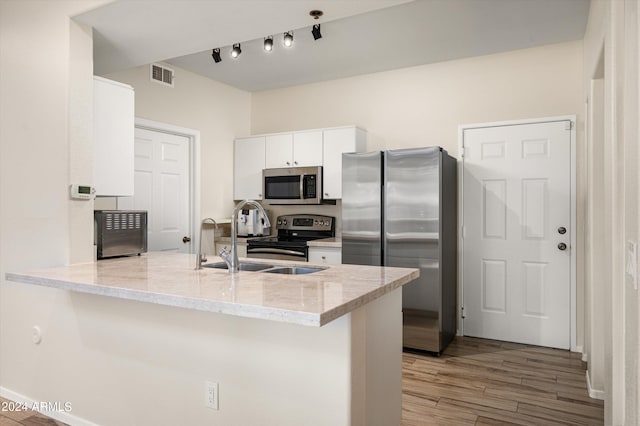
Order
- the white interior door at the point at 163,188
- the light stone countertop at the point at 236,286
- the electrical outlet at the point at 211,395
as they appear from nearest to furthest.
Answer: the light stone countertop at the point at 236,286 < the electrical outlet at the point at 211,395 < the white interior door at the point at 163,188

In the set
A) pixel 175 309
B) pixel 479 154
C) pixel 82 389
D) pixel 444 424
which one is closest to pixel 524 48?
pixel 479 154

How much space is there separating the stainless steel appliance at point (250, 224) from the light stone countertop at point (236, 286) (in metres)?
2.38

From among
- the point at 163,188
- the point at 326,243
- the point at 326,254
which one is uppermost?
the point at 163,188

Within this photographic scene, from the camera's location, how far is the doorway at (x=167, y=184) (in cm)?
405

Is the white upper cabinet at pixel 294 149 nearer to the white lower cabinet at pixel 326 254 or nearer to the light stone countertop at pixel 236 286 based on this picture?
the white lower cabinet at pixel 326 254

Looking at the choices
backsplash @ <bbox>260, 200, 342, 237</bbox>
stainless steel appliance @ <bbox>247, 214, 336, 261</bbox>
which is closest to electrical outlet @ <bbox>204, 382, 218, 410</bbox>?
stainless steel appliance @ <bbox>247, 214, 336, 261</bbox>

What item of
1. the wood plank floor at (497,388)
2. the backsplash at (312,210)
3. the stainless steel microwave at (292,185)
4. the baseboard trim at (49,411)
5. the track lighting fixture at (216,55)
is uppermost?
the track lighting fixture at (216,55)

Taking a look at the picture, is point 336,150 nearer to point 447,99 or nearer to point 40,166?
point 447,99

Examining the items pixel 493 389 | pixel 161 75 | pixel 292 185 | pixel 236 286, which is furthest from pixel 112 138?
pixel 493 389

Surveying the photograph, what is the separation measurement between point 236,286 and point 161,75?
316 cm

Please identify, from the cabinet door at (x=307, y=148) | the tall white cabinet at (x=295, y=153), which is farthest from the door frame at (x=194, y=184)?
the cabinet door at (x=307, y=148)

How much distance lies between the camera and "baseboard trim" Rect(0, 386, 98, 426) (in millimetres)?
2375

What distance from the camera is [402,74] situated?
4.46 m

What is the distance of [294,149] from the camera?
4.75 metres
